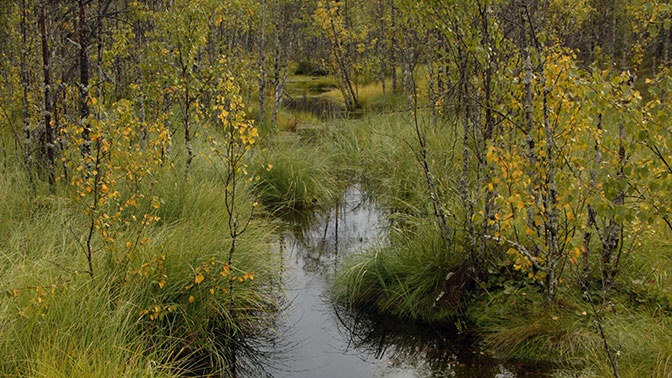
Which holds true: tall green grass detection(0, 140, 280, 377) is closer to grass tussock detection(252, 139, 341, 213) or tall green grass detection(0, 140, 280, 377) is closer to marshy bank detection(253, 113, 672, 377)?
marshy bank detection(253, 113, 672, 377)

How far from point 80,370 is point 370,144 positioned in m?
9.95

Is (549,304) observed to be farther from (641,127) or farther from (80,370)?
(80,370)

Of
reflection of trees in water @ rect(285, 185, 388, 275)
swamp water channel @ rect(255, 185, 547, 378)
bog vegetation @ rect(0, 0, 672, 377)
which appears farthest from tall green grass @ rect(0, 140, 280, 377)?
reflection of trees in water @ rect(285, 185, 388, 275)

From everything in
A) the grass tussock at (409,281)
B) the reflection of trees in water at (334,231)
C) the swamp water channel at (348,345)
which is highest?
the grass tussock at (409,281)

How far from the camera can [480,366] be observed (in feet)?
18.0

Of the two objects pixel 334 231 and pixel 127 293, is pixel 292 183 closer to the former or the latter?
pixel 334 231

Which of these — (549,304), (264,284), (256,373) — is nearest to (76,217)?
(264,284)

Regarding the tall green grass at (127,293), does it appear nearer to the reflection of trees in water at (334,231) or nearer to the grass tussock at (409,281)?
the grass tussock at (409,281)

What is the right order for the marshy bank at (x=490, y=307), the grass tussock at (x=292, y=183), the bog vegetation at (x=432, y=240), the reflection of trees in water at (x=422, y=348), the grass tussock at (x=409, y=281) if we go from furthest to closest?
1. the grass tussock at (x=292, y=183)
2. the grass tussock at (x=409, y=281)
3. the reflection of trees in water at (x=422, y=348)
4. the marshy bank at (x=490, y=307)
5. the bog vegetation at (x=432, y=240)

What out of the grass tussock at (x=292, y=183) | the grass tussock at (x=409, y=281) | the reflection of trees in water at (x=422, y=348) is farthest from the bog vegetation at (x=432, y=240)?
the grass tussock at (x=292, y=183)

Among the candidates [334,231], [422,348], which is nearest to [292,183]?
[334,231]

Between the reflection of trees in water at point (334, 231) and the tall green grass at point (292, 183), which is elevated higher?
the tall green grass at point (292, 183)

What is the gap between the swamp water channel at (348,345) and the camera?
5.54 m

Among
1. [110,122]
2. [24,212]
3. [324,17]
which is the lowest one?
[24,212]
